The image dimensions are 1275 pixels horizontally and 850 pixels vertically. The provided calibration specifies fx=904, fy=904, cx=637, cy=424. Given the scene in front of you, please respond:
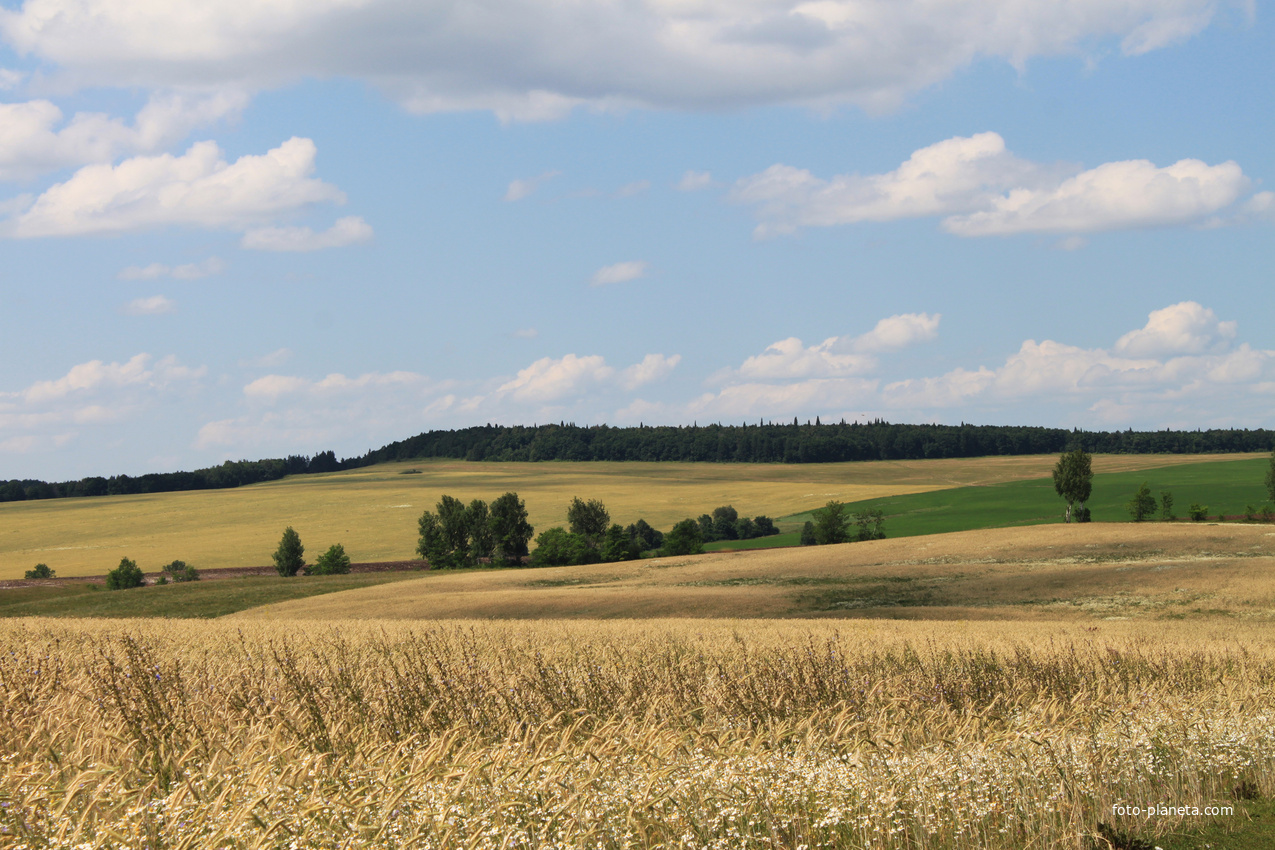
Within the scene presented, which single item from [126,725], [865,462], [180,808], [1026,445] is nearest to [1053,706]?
[180,808]

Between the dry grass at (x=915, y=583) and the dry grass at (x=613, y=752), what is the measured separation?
953 inches

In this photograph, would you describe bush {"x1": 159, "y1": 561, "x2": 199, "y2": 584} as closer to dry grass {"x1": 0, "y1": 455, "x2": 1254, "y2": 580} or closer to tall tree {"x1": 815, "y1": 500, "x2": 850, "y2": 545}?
dry grass {"x1": 0, "y1": 455, "x2": 1254, "y2": 580}

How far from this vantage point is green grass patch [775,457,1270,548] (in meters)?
93.2

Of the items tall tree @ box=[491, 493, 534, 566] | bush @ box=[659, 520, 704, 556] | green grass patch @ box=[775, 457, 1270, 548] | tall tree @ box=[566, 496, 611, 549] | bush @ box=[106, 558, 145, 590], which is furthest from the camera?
tall tree @ box=[566, 496, 611, 549]

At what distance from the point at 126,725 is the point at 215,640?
1163 centimetres

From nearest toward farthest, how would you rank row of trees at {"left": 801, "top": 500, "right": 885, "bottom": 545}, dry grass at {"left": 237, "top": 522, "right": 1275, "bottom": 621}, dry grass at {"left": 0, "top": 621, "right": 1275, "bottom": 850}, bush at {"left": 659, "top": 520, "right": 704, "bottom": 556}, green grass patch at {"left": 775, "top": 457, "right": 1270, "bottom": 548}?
dry grass at {"left": 0, "top": 621, "right": 1275, "bottom": 850}, dry grass at {"left": 237, "top": 522, "right": 1275, "bottom": 621}, row of trees at {"left": 801, "top": 500, "right": 885, "bottom": 545}, bush at {"left": 659, "top": 520, "right": 704, "bottom": 556}, green grass patch at {"left": 775, "top": 457, "right": 1270, "bottom": 548}

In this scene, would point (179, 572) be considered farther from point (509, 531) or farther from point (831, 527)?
point (831, 527)

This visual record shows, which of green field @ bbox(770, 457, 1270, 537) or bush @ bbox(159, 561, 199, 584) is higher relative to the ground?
green field @ bbox(770, 457, 1270, 537)

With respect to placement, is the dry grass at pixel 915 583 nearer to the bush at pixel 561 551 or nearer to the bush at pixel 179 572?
the bush at pixel 561 551

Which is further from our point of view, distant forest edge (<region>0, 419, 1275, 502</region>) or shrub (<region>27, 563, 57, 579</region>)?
distant forest edge (<region>0, 419, 1275, 502</region>)

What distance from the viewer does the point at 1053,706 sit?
9.25m

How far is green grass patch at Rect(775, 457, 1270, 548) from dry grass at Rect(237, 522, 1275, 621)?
1200 inches

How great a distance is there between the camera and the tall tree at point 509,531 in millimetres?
91294

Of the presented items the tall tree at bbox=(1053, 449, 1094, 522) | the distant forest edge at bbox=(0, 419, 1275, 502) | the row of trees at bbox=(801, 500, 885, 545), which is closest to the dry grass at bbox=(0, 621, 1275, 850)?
the tall tree at bbox=(1053, 449, 1094, 522)
